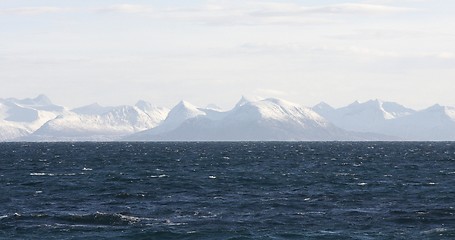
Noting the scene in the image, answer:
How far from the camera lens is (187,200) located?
70062 millimetres

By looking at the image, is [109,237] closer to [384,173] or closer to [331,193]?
[331,193]

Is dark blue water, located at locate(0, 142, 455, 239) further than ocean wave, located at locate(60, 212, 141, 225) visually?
No

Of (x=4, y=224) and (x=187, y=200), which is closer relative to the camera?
(x=4, y=224)

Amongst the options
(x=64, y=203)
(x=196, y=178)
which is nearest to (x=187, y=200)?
(x=64, y=203)

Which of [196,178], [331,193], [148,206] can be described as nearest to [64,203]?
[148,206]

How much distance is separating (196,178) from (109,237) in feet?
155

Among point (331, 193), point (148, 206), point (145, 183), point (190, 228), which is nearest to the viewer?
point (190, 228)

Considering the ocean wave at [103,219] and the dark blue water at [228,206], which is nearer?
the dark blue water at [228,206]

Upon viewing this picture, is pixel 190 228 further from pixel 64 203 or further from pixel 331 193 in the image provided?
pixel 331 193

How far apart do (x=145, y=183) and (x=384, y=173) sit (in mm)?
33073

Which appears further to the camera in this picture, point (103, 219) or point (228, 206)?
point (228, 206)

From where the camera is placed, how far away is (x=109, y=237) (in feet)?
161

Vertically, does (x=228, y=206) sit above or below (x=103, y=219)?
above

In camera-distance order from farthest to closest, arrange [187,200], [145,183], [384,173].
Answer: [384,173]
[145,183]
[187,200]
